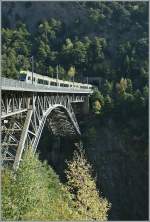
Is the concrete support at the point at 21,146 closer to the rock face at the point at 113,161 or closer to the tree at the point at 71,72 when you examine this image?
the rock face at the point at 113,161

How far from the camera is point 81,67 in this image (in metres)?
94.3

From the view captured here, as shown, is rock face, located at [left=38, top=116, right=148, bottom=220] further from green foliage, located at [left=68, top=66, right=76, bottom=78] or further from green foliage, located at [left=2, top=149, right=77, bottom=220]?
green foliage, located at [left=2, top=149, right=77, bottom=220]

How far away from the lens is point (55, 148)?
66312 mm

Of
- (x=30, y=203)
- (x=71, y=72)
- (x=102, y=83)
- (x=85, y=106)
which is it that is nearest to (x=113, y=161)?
(x=85, y=106)

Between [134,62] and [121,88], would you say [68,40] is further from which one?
[121,88]

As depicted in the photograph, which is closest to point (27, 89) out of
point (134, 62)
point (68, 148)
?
point (68, 148)

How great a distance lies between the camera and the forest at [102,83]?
36766 mm

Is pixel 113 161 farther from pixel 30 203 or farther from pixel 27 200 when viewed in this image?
pixel 27 200

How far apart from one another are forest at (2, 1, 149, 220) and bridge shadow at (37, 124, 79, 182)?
98.4 inches

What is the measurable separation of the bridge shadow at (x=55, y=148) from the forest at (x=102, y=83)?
2500mm

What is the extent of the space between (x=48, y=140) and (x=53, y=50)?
138ft

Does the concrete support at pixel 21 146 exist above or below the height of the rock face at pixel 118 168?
above

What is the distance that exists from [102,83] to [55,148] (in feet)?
79.7

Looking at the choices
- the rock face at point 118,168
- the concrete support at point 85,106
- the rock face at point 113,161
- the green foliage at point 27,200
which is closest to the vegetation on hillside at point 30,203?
the green foliage at point 27,200
